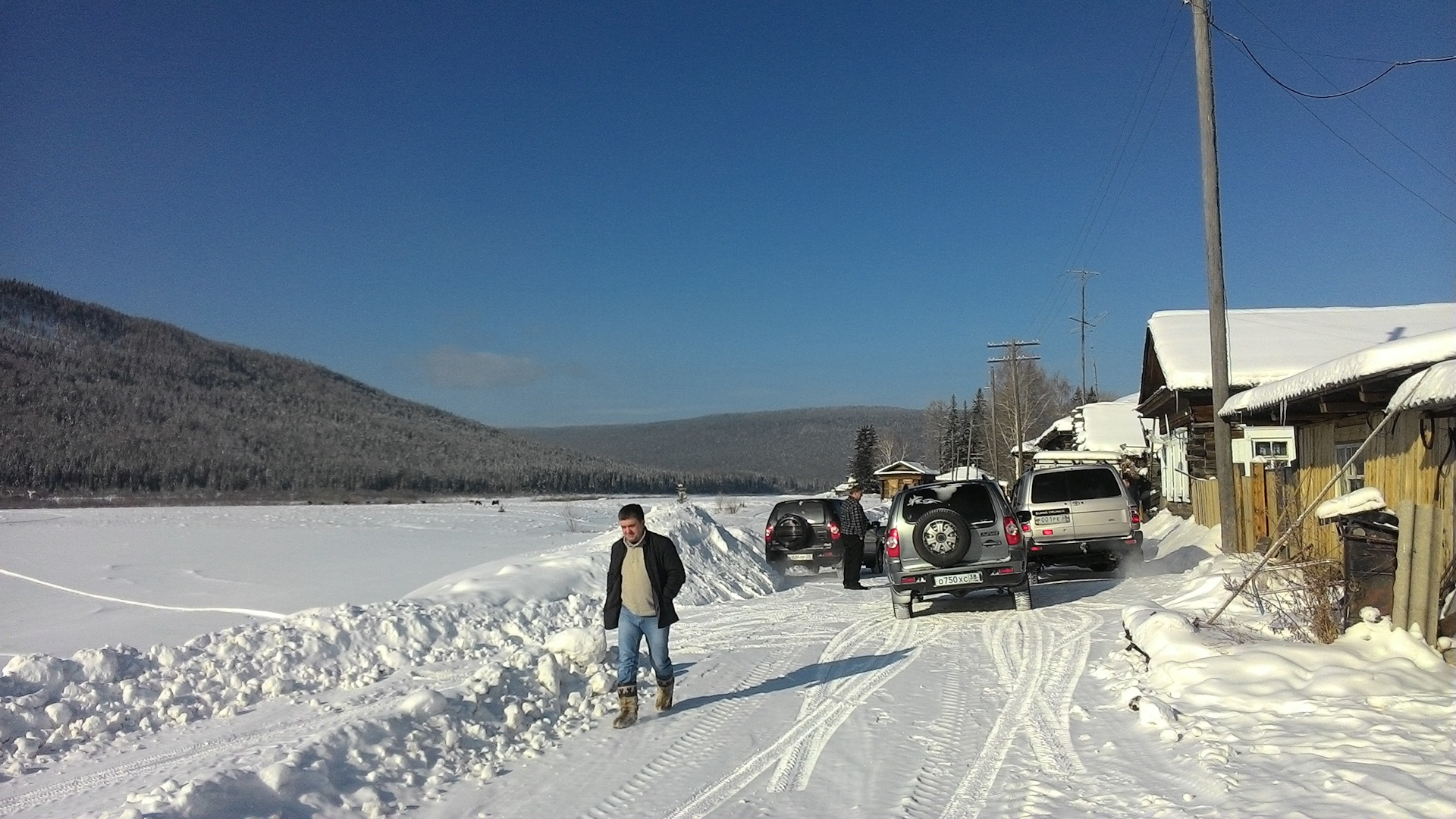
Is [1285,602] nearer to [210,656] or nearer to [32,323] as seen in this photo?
[210,656]

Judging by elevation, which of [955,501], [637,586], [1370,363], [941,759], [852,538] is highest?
[1370,363]

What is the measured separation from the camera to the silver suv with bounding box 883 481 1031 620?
13.1 metres

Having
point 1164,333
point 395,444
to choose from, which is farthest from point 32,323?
point 1164,333

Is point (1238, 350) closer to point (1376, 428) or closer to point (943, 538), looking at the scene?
point (943, 538)

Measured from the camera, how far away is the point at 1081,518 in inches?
689

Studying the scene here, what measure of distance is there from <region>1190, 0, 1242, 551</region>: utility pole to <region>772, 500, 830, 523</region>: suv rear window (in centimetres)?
796

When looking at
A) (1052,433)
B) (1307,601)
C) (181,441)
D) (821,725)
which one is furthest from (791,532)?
(181,441)

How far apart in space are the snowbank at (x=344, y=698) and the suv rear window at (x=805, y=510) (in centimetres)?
856

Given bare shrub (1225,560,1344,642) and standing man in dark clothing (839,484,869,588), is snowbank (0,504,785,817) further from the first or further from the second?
standing man in dark clothing (839,484,869,588)

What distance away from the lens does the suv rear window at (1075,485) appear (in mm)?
17609

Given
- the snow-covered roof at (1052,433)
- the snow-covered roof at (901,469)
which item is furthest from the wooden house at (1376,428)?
the snow-covered roof at (901,469)

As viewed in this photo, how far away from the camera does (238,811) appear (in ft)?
18.0

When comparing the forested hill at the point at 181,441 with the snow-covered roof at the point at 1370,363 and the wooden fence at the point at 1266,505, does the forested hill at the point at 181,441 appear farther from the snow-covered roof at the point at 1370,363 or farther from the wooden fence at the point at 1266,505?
the snow-covered roof at the point at 1370,363

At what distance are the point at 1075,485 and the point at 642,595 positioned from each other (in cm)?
1201
